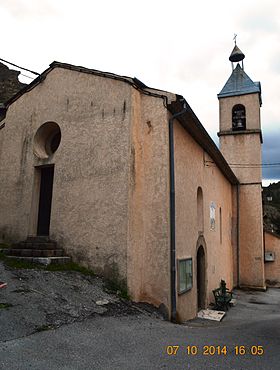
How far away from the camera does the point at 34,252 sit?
784 centimetres

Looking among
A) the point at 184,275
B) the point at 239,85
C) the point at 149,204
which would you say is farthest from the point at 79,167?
the point at 239,85

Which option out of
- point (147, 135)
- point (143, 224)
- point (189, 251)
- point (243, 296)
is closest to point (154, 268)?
point (143, 224)

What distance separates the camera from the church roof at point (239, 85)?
61.6 feet

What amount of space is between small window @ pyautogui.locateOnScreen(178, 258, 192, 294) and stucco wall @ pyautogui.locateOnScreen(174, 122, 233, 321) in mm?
148

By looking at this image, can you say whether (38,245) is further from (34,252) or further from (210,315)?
(210,315)

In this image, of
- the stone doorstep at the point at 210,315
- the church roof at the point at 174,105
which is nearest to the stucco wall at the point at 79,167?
the church roof at the point at 174,105

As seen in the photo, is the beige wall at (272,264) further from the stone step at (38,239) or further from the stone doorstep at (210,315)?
the stone step at (38,239)

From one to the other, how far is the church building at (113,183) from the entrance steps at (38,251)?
0.10 feet

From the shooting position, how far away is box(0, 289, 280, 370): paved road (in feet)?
12.3

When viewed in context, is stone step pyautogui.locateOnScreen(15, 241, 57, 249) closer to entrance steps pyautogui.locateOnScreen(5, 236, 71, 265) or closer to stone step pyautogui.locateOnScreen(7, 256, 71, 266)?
entrance steps pyautogui.locateOnScreen(5, 236, 71, 265)

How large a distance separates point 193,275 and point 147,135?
13.8ft

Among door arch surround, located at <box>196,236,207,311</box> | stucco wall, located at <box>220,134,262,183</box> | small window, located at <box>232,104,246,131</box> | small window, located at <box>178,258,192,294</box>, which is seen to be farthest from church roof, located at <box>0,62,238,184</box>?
small window, located at <box>232,104,246,131</box>
